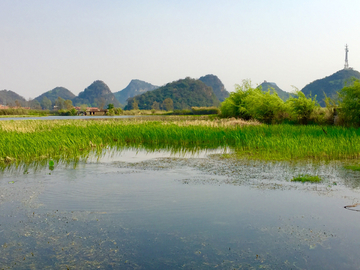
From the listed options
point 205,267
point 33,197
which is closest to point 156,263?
point 205,267

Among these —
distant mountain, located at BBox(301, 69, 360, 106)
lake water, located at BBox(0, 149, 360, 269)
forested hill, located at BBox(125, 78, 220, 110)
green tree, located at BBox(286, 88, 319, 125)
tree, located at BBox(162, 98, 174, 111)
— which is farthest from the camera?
forested hill, located at BBox(125, 78, 220, 110)

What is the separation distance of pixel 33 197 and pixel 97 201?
5.10 feet

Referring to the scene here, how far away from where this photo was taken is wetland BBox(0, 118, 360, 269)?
429cm

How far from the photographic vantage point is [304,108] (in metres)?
26.0

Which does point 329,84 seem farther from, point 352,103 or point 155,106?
point 352,103

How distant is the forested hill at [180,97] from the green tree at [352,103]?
4748 inches

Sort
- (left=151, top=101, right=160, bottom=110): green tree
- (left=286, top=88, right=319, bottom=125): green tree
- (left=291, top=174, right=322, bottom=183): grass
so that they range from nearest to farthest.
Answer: (left=291, top=174, right=322, bottom=183): grass
(left=286, top=88, right=319, bottom=125): green tree
(left=151, top=101, right=160, bottom=110): green tree

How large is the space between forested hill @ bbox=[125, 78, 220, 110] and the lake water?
132579 mm

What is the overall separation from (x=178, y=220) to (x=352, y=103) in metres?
19.1

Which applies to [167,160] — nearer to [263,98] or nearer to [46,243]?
[46,243]

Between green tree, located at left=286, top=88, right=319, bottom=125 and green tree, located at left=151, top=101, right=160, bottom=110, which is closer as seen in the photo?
green tree, located at left=286, top=88, right=319, bottom=125

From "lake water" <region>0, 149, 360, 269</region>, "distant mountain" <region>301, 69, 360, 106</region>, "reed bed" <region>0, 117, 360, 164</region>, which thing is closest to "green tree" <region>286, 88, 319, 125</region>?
"reed bed" <region>0, 117, 360, 164</region>

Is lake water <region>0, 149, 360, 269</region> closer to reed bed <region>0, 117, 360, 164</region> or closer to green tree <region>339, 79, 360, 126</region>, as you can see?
reed bed <region>0, 117, 360, 164</region>

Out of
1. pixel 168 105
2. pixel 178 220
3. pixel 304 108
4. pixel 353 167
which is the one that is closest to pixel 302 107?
pixel 304 108
